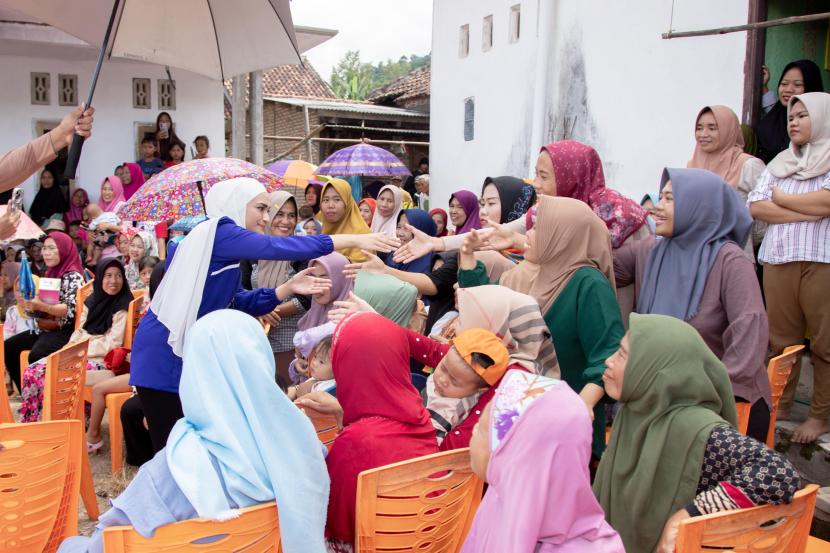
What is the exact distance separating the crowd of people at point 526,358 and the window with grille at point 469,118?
7.79 m

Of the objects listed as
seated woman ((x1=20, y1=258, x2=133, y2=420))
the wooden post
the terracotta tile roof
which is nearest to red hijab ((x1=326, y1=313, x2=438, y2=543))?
seated woman ((x1=20, y1=258, x2=133, y2=420))

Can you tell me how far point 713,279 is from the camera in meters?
2.95

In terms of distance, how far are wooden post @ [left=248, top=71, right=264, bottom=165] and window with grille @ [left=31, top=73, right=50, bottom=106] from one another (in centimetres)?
296

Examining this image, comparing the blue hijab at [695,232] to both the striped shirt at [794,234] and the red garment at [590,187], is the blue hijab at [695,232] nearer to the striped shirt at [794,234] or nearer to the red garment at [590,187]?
the red garment at [590,187]

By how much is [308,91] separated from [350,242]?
21.3m

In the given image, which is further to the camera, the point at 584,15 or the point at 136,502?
the point at 584,15

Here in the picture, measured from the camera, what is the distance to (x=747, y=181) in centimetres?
418

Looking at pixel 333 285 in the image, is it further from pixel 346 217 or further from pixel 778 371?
pixel 778 371

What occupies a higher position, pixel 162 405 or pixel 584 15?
pixel 584 15

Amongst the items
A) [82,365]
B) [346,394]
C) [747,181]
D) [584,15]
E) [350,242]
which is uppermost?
[584,15]

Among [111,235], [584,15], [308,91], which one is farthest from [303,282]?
[308,91]

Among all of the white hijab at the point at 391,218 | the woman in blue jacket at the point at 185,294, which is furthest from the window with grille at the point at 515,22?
the woman in blue jacket at the point at 185,294

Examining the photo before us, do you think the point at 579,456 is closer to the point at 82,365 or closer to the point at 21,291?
the point at 82,365

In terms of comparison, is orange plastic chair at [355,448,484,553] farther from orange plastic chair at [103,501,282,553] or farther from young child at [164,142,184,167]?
young child at [164,142,184,167]
